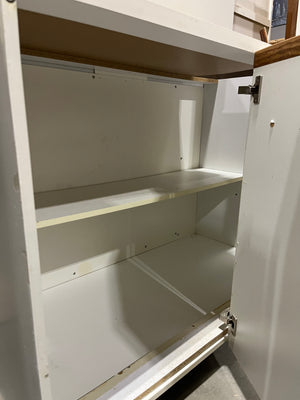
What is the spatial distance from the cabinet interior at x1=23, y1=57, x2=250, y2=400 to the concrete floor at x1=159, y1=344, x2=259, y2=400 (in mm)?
162

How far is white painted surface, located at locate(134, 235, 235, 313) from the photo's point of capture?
115cm

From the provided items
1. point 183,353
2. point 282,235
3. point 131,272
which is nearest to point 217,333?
point 183,353

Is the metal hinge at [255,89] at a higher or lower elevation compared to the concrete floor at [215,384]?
higher

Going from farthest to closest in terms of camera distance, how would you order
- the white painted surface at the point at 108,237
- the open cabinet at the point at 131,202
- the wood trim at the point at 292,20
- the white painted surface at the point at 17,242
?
1. the white painted surface at the point at 108,237
2. the wood trim at the point at 292,20
3. the open cabinet at the point at 131,202
4. the white painted surface at the point at 17,242

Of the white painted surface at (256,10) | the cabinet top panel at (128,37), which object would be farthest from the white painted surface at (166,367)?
the white painted surface at (256,10)

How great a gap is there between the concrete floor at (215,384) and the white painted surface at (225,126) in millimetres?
861

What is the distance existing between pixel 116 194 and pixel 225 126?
29.5 inches

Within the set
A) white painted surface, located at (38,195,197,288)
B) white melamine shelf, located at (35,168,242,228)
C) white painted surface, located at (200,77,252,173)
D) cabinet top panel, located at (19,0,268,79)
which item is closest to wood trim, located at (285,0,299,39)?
cabinet top panel, located at (19,0,268,79)

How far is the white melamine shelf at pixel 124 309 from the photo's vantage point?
827 millimetres

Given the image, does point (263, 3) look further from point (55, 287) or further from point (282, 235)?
point (55, 287)

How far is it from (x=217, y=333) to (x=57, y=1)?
0.90 m

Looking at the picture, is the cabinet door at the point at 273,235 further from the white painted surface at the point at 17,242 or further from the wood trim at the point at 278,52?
the white painted surface at the point at 17,242

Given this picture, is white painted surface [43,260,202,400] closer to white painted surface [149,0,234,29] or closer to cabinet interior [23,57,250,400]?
cabinet interior [23,57,250,400]

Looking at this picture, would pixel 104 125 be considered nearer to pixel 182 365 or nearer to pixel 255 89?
pixel 255 89
